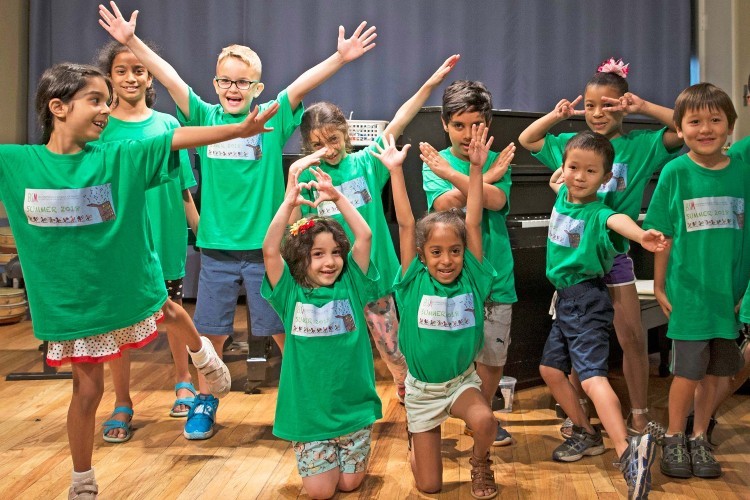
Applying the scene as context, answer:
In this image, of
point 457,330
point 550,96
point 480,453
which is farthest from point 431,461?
point 550,96

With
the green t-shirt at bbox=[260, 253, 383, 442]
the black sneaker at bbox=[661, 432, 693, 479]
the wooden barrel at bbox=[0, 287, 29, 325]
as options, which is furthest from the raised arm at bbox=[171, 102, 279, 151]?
the wooden barrel at bbox=[0, 287, 29, 325]

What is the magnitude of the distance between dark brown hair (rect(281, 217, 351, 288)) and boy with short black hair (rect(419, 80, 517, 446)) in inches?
19.0

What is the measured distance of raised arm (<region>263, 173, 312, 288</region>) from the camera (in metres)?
2.91

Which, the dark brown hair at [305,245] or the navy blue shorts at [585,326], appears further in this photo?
the navy blue shorts at [585,326]

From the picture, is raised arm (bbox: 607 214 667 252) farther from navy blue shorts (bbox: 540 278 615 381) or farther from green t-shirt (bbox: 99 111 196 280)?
green t-shirt (bbox: 99 111 196 280)

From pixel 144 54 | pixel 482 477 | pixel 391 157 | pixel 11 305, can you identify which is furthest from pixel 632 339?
pixel 11 305

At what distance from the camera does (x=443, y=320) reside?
2.93m

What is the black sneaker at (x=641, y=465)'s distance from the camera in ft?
8.79

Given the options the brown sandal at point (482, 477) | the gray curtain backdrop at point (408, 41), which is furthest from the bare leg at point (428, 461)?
the gray curtain backdrop at point (408, 41)

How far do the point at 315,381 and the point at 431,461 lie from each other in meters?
0.47

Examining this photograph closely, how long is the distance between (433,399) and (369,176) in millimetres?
1031

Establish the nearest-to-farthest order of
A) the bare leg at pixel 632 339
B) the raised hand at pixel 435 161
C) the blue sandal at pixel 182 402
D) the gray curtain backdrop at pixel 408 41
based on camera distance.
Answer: the raised hand at pixel 435 161 < the bare leg at pixel 632 339 < the blue sandal at pixel 182 402 < the gray curtain backdrop at pixel 408 41

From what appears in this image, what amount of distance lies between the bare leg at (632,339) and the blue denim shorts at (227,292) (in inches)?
52.7

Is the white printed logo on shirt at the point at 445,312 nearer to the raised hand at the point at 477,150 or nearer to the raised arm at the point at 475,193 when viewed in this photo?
the raised arm at the point at 475,193
